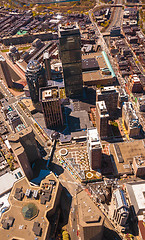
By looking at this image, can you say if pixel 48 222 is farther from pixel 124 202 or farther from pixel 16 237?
pixel 124 202

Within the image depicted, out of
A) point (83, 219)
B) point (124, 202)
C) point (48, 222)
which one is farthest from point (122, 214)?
point (48, 222)

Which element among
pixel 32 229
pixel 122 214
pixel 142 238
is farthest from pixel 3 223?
pixel 142 238

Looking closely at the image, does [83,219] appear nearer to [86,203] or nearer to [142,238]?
[86,203]

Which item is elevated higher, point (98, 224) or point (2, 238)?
point (98, 224)

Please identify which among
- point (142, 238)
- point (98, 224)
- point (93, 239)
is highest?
point (98, 224)

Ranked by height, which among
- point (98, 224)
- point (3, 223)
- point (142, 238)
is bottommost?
point (142, 238)

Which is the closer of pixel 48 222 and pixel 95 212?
pixel 95 212
